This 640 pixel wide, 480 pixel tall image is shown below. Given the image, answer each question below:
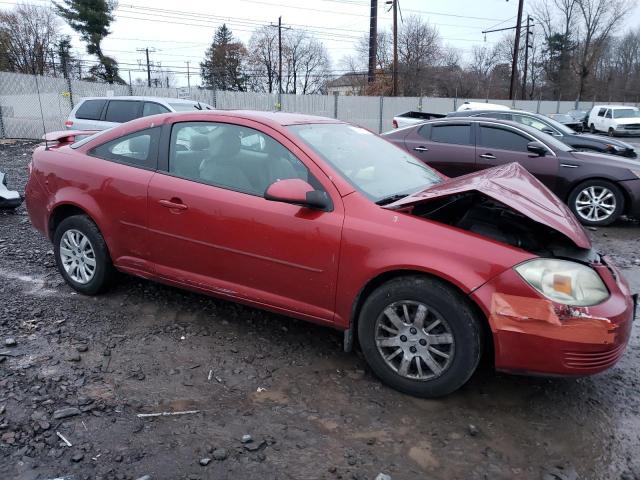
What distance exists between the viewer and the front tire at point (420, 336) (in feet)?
9.00

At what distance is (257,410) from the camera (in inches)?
111

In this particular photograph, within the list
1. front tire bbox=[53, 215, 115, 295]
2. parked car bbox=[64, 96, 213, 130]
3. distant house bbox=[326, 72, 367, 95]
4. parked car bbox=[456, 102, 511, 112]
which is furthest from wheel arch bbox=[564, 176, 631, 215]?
distant house bbox=[326, 72, 367, 95]

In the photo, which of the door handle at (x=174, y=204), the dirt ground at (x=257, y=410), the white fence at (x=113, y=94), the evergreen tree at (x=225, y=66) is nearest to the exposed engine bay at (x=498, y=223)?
the dirt ground at (x=257, y=410)

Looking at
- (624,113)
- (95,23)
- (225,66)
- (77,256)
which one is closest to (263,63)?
(225,66)

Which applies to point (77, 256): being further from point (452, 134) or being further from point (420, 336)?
point (452, 134)

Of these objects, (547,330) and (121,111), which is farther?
(121,111)

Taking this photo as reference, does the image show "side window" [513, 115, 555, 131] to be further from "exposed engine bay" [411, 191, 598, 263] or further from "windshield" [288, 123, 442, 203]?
"exposed engine bay" [411, 191, 598, 263]

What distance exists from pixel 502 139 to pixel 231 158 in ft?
18.8

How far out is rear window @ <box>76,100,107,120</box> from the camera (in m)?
11.3

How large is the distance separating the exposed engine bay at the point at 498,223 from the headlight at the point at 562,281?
8 cm

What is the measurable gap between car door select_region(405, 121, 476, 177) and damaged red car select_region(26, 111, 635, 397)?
14.3 ft

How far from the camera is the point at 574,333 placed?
8.50ft

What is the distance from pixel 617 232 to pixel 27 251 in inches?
293

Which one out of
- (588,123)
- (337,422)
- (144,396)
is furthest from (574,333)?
(588,123)
